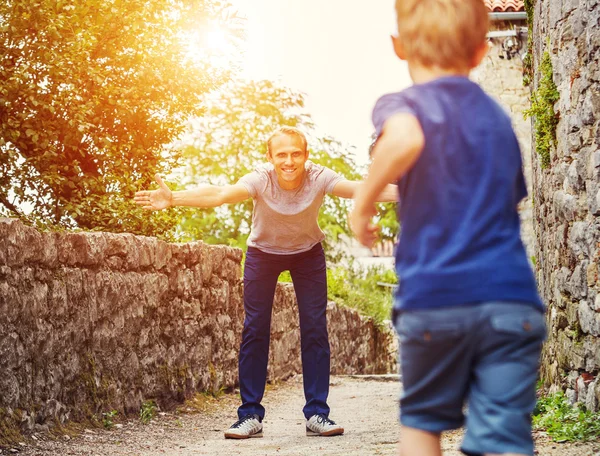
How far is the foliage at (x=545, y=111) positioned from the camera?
6.66 metres

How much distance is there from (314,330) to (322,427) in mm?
624

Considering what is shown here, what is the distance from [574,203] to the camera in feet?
20.0

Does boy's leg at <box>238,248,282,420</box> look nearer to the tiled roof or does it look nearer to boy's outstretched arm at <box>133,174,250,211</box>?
boy's outstretched arm at <box>133,174,250,211</box>

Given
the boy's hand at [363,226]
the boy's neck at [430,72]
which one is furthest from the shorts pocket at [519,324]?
the boy's neck at [430,72]

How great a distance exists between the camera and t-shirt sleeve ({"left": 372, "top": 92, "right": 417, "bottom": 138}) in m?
2.32

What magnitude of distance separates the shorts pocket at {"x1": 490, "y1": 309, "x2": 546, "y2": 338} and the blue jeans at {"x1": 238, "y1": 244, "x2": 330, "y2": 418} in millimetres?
3755

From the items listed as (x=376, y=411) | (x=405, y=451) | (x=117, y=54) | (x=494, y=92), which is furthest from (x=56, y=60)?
(x=494, y=92)

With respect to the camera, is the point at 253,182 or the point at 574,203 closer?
the point at 253,182

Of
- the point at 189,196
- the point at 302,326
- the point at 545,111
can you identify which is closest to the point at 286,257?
the point at 302,326

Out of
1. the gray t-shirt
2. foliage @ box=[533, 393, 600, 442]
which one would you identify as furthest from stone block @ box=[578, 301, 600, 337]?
the gray t-shirt

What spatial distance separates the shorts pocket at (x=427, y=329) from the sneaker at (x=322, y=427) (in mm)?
3867

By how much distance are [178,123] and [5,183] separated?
77.5 inches

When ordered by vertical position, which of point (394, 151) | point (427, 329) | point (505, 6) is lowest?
point (427, 329)

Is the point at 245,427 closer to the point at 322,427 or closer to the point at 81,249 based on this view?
the point at 322,427
